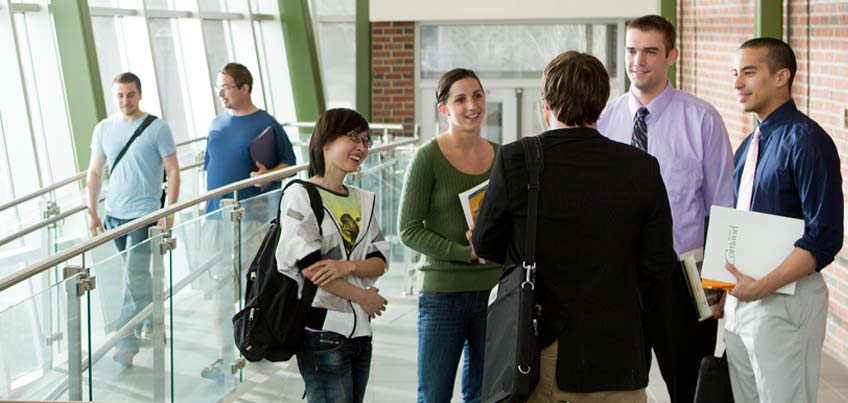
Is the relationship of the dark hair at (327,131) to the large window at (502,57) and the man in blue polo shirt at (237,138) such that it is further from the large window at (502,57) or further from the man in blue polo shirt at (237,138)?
the large window at (502,57)

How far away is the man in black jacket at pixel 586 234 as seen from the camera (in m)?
2.58

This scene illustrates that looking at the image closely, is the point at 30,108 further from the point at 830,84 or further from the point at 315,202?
the point at 315,202

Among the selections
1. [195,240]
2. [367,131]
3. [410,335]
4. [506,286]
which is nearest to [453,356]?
[367,131]

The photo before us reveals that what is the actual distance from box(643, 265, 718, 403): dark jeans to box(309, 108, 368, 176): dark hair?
1.10 metres

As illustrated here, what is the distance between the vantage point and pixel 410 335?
691 cm

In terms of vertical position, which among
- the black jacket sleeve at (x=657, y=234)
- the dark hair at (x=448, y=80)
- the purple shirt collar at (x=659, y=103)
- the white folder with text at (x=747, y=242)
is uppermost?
the dark hair at (x=448, y=80)

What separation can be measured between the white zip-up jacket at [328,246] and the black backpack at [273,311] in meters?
0.02

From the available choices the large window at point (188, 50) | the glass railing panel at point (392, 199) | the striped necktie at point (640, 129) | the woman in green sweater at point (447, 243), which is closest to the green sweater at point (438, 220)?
the woman in green sweater at point (447, 243)

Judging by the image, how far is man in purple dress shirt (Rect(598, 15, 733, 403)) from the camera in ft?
11.5

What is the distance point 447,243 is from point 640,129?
754mm

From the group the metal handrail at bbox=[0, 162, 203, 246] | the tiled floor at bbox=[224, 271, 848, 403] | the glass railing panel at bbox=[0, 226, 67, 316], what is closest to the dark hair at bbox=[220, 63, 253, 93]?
the metal handrail at bbox=[0, 162, 203, 246]

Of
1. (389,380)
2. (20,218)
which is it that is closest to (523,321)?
(389,380)

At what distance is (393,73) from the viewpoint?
46.5 feet

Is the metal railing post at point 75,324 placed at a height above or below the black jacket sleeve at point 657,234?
below
